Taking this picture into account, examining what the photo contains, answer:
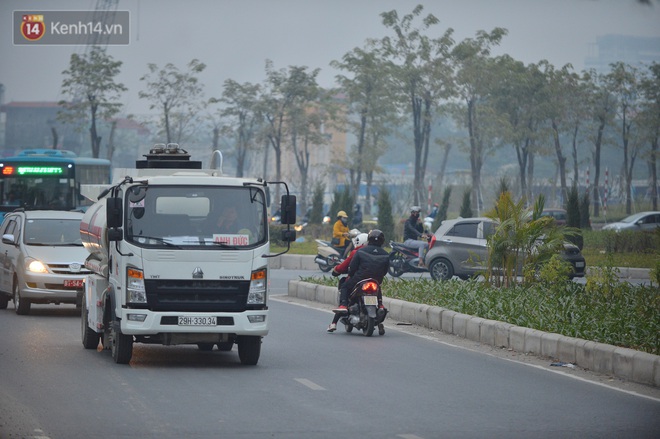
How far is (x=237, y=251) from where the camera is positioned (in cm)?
1268

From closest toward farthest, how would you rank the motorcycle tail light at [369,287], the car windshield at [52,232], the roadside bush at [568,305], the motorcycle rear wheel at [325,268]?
1. the roadside bush at [568,305]
2. the motorcycle tail light at [369,287]
3. the car windshield at [52,232]
4. the motorcycle rear wheel at [325,268]

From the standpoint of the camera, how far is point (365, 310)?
1669cm

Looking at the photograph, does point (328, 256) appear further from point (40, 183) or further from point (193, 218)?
point (193, 218)

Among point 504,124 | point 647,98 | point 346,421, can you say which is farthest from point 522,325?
point 647,98

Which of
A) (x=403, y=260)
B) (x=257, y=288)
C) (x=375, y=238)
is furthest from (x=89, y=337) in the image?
(x=403, y=260)

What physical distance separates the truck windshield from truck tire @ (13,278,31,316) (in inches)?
296

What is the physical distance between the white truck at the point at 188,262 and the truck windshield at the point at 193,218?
1 centimetres

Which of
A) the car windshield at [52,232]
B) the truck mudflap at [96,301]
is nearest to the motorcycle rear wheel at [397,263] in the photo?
the car windshield at [52,232]

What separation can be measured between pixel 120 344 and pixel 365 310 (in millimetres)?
4815

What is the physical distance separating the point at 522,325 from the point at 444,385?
414 cm

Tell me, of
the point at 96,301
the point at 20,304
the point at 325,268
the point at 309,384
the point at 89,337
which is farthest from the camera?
the point at 325,268

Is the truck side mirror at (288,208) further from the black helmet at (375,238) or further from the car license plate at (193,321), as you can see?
the black helmet at (375,238)

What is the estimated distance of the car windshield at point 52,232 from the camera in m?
20.5

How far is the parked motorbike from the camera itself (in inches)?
1175
